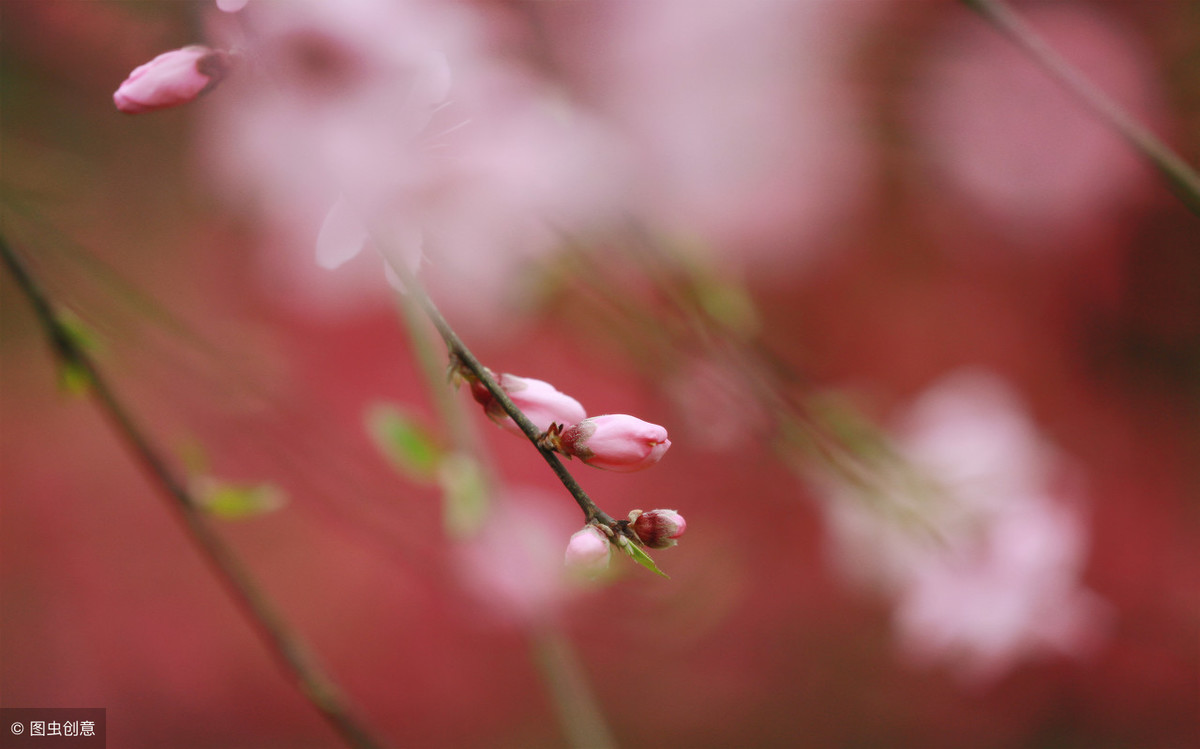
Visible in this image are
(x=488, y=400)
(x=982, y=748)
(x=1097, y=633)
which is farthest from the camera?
(x=982, y=748)

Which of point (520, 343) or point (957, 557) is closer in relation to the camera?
point (957, 557)

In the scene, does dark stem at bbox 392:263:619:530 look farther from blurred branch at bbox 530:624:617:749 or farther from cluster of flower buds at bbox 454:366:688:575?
blurred branch at bbox 530:624:617:749

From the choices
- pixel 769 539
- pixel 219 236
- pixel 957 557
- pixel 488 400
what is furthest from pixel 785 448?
pixel 219 236

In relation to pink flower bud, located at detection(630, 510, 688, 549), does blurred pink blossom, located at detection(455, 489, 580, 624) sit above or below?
above

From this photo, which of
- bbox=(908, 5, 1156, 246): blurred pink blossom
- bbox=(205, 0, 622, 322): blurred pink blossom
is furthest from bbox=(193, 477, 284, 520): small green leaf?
bbox=(908, 5, 1156, 246): blurred pink blossom

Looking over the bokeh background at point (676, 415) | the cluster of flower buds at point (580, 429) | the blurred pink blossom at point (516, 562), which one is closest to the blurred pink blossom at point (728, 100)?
the bokeh background at point (676, 415)

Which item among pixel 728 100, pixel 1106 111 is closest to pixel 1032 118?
pixel 728 100

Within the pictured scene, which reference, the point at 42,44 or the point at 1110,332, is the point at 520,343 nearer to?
the point at 42,44
